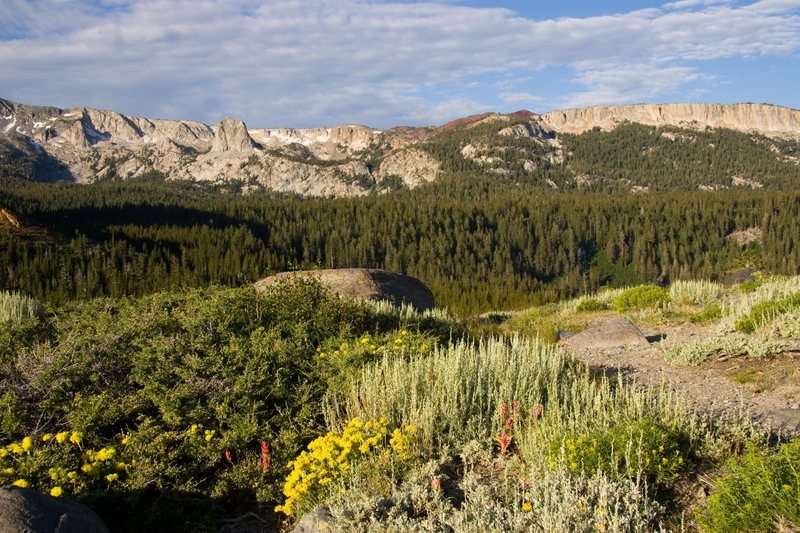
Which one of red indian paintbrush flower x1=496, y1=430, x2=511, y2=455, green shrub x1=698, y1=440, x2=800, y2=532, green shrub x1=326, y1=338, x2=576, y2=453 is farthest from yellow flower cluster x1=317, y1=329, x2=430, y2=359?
green shrub x1=698, y1=440, x2=800, y2=532

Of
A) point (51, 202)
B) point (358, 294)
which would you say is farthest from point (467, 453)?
point (51, 202)

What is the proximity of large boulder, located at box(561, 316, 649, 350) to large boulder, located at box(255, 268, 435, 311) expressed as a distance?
5431 millimetres

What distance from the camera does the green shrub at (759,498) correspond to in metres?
3.72

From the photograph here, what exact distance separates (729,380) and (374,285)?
462 inches

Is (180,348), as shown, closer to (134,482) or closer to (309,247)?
(134,482)

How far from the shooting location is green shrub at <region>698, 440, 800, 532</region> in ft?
12.2

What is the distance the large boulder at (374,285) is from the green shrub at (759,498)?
498 inches

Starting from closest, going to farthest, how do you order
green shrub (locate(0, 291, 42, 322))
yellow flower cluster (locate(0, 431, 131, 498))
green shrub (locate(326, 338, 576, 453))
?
1. yellow flower cluster (locate(0, 431, 131, 498))
2. green shrub (locate(326, 338, 576, 453))
3. green shrub (locate(0, 291, 42, 322))

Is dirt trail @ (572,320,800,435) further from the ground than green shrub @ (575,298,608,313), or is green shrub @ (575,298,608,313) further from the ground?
dirt trail @ (572,320,800,435)

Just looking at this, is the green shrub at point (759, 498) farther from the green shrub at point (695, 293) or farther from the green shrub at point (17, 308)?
the green shrub at point (17, 308)

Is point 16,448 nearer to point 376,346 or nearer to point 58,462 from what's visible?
point 58,462

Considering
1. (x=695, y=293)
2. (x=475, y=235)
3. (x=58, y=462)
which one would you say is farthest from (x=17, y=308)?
(x=475, y=235)

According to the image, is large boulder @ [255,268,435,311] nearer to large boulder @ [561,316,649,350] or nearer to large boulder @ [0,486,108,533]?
large boulder @ [561,316,649,350]

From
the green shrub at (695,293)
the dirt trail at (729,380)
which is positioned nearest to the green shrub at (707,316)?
the green shrub at (695,293)
